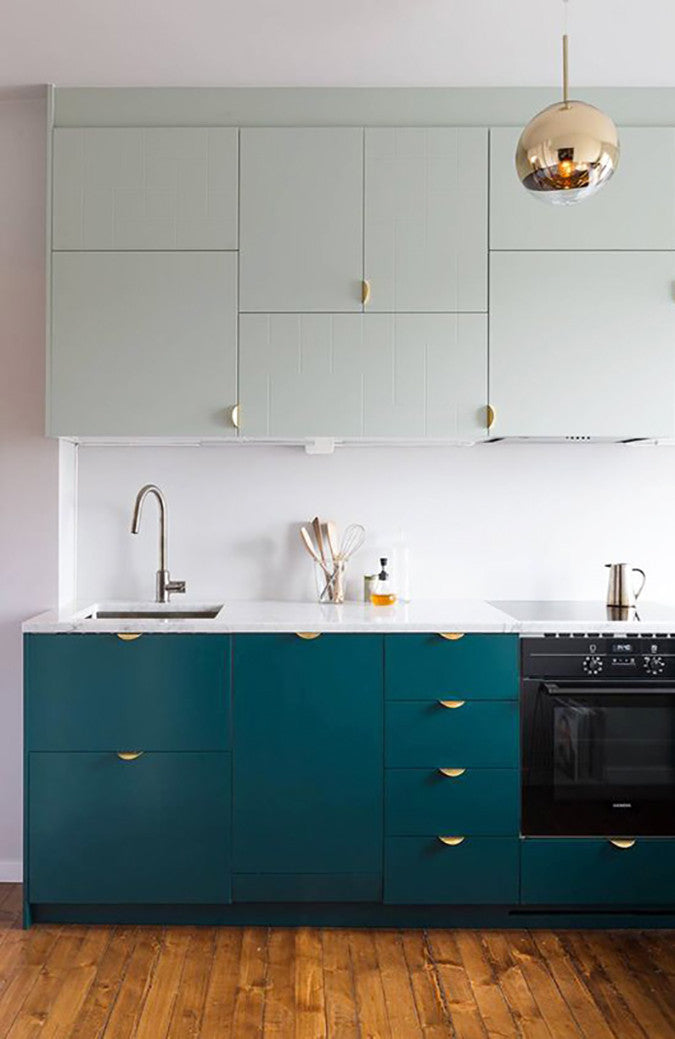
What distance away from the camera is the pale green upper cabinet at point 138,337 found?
9.86ft

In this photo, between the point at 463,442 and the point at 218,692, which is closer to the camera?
the point at 218,692

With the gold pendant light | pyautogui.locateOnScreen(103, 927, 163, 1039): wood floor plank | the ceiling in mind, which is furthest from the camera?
the ceiling

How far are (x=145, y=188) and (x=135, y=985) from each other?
2.37 m

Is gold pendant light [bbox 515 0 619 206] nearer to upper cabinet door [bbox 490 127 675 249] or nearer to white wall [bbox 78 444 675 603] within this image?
upper cabinet door [bbox 490 127 675 249]

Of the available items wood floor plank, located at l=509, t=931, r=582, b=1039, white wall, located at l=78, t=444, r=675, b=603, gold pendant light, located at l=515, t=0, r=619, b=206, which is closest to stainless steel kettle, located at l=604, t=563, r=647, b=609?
white wall, located at l=78, t=444, r=675, b=603

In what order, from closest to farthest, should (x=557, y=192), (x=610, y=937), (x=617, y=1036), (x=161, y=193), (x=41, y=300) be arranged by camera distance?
(x=557, y=192)
(x=617, y=1036)
(x=610, y=937)
(x=161, y=193)
(x=41, y=300)

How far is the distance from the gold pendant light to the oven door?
1.45 m

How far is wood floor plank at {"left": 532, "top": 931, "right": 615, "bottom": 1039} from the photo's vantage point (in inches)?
90.0

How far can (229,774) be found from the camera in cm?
280

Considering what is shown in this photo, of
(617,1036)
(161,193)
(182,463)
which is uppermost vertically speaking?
(161,193)

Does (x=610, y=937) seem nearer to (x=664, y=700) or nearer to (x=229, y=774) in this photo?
(x=664, y=700)

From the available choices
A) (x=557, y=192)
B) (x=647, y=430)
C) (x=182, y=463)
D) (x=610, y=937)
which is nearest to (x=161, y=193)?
(x=182, y=463)

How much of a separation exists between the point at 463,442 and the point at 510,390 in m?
0.25

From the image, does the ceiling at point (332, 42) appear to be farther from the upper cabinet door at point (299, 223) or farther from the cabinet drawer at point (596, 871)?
the cabinet drawer at point (596, 871)
